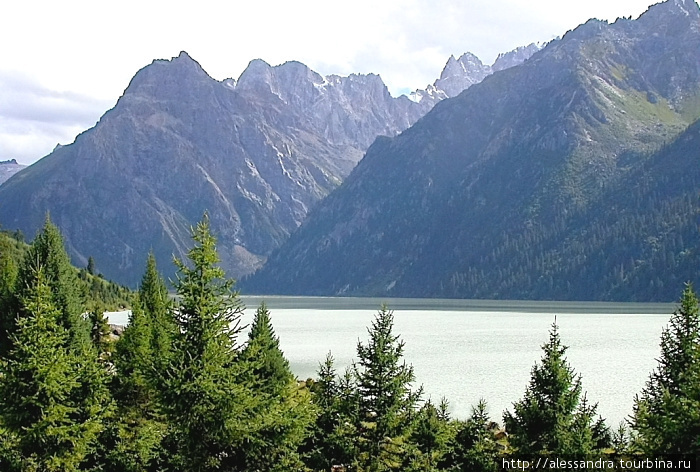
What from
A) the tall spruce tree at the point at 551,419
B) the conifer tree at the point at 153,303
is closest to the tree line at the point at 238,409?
the tall spruce tree at the point at 551,419

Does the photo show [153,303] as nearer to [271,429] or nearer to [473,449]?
[271,429]

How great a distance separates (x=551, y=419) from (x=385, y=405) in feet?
24.0

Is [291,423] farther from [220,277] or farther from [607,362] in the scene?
[607,362]

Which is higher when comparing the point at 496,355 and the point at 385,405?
the point at 385,405

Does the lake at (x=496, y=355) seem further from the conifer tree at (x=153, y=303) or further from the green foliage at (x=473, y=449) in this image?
the conifer tree at (x=153, y=303)

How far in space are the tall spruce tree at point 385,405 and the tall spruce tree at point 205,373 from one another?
751 centimetres

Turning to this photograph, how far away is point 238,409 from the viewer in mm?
22562

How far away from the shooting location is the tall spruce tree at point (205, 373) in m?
22.2

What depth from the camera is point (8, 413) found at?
86.1ft

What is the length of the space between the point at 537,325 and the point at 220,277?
129 meters

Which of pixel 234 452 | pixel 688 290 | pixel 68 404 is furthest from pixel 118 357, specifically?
pixel 688 290

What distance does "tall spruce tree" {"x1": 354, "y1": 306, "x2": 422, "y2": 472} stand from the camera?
2964cm

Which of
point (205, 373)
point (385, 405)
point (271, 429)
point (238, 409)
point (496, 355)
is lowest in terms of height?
point (496, 355)

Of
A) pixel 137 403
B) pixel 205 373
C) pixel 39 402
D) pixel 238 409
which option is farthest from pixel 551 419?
pixel 137 403
